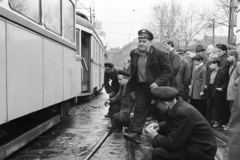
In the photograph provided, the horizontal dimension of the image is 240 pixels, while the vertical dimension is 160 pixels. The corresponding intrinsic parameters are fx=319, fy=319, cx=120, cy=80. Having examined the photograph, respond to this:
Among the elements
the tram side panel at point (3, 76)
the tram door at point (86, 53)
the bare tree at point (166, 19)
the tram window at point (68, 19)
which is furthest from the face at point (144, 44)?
the bare tree at point (166, 19)

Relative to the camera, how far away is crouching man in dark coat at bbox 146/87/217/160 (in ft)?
11.0

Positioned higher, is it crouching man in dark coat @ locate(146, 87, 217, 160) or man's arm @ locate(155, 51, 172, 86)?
man's arm @ locate(155, 51, 172, 86)

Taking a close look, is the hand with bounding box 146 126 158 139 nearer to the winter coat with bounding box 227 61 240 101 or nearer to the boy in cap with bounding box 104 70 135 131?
the boy in cap with bounding box 104 70 135 131

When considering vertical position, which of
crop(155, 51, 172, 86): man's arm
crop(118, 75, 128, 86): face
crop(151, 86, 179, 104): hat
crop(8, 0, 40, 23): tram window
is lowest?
crop(151, 86, 179, 104): hat

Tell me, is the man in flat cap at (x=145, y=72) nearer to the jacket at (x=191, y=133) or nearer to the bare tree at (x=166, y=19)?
the jacket at (x=191, y=133)

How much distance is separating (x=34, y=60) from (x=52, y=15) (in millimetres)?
1419

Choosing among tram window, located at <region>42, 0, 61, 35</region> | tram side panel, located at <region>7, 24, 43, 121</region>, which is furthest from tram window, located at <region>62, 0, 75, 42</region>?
tram side panel, located at <region>7, 24, 43, 121</region>

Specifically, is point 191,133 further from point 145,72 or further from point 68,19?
point 68,19

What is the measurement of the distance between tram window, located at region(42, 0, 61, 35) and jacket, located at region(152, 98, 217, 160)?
2.90m

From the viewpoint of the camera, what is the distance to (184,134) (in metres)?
3.37

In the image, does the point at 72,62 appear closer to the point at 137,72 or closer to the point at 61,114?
the point at 61,114

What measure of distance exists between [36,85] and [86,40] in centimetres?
693

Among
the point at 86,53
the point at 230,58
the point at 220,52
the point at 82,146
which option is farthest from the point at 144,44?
the point at 86,53

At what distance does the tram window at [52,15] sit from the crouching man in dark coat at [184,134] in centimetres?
262
